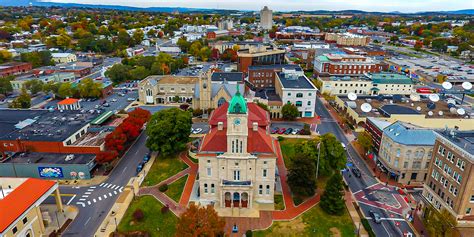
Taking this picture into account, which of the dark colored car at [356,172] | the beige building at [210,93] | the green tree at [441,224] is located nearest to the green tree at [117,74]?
the beige building at [210,93]

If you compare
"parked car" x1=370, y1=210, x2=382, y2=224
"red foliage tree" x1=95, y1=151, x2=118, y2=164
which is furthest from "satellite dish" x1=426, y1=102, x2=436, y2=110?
"red foliage tree" x1=95, y1=151, x2=118, y2=164

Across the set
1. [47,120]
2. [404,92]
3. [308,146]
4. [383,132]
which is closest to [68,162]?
[47,120]

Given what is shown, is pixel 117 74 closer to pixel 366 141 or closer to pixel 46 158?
pixel 46 158

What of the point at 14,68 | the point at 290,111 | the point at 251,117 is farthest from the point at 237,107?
the point at 14,68

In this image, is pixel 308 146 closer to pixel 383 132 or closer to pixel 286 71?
pixel 383 132

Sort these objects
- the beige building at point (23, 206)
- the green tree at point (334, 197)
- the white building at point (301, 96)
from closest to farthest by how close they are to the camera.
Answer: the beige building at point (23, 206)
the green tree at point (334, 197)
the white building at point (301, 96)

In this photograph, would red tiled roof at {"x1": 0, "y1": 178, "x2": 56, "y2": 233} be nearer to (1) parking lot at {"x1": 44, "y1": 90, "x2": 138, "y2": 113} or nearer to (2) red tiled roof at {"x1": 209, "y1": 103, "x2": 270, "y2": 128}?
(2) red tiled roof at {"x1": 209, "y1": 103, "x2": 270, "y2": 128}

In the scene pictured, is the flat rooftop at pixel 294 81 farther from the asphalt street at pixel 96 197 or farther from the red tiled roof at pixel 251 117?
the asphalt street at pixel 96 197
